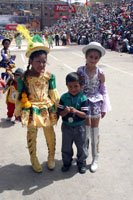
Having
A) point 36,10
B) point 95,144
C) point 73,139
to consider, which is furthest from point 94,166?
point 36,10

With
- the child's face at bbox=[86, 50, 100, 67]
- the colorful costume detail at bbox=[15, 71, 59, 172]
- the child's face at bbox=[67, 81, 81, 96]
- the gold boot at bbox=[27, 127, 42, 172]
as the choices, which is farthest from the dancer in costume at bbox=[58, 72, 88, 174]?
the gold boot at bbox=[27, 127, 42, 172]

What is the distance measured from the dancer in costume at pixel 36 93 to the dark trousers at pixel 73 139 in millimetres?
227

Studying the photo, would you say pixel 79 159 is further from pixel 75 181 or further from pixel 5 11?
pixel 5 11

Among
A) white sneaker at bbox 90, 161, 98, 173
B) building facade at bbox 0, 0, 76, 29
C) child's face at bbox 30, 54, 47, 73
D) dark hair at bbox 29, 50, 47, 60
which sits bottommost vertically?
white sneaker at bbox 90, 161, 98, 173

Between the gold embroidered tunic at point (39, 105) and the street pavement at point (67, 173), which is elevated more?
the gold embroidered tunic at point (39, 105)

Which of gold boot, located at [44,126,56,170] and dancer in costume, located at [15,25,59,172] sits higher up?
dancer in costume, located at [15,25,59,172]

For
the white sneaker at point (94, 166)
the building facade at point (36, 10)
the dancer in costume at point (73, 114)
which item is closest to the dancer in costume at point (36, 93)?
the dancer in costume at point (73, 114)

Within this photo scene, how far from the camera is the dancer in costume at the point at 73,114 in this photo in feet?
9.02

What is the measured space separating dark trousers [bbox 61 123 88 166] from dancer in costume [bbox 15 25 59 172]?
23 centimetres

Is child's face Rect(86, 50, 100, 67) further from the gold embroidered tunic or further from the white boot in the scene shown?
the white boot

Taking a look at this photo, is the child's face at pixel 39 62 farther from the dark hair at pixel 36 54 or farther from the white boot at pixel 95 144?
the white boot at pixel 95 144

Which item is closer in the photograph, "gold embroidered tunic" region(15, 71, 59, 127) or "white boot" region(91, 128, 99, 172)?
"gold embroidered tunic" region(15, 71, 59, 127)

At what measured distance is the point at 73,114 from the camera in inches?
110

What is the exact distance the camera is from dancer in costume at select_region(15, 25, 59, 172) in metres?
2.75
